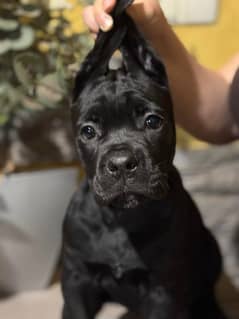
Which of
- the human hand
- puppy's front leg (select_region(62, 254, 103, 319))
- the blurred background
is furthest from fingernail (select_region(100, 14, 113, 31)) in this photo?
puppy's front leg (select_region(62, 254, 103, 319))

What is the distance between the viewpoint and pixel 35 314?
47.3 inches

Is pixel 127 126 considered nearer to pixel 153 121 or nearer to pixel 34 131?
pixel 153 121

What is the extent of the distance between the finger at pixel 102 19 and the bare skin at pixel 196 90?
0.15 metres

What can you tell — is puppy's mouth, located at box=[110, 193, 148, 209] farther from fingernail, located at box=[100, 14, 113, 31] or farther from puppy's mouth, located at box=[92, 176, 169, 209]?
fingernail, located at box=[100, 14, 113, 31]

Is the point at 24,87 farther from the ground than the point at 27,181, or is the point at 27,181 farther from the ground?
the point at 24,87

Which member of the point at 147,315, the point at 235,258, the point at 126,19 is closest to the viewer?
the point at 126,19

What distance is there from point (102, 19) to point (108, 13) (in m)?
0.01

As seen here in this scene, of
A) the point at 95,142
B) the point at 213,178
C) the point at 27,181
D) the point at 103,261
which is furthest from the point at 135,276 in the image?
the point at 213,178

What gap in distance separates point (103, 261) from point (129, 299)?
105 millimetres

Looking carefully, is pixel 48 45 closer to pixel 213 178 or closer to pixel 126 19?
pixel 126 19

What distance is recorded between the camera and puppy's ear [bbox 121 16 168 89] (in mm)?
877

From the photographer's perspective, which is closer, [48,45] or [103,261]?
[103,261]

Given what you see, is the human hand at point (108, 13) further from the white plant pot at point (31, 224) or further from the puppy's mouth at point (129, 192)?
the white plant pot at point (31, 224)

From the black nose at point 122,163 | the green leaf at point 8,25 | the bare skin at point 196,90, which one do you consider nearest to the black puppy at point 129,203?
the black nose at point 122,163
